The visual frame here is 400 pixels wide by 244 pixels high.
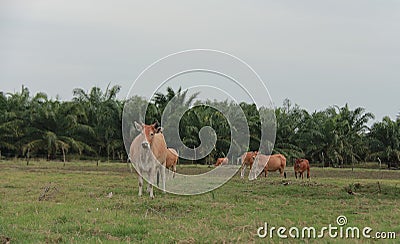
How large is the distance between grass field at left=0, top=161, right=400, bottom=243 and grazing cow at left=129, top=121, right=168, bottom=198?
0.61 meters

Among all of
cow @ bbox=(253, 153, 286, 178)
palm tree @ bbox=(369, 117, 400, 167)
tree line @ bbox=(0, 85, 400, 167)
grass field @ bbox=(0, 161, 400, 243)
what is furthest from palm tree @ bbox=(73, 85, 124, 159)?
grass field @ bbox=(0, 161, 400, 243)

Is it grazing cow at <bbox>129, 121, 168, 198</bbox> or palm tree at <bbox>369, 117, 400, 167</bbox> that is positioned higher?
palm tree at <bbox>369, 117, 400, 167</bbox>

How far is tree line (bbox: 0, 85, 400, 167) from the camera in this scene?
1449 inches

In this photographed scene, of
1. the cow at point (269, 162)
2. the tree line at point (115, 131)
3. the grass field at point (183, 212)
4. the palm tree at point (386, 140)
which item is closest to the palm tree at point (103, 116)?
the tree line at point (115, 131)

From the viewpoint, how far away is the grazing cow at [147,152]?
41.2ft

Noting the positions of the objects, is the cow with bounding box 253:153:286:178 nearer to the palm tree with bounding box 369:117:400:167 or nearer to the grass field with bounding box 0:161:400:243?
the grass field with bounding box 0:161:400:243

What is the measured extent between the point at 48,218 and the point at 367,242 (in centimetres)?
524

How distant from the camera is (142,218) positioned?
28.6 ft

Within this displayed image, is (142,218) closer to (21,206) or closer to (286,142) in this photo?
(21,206)

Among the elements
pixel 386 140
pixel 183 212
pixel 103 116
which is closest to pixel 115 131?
pixel 103 116

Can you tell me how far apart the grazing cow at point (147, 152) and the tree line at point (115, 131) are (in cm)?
1977

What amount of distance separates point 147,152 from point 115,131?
26.2 m

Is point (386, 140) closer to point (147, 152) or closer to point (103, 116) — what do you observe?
point (103, 116)

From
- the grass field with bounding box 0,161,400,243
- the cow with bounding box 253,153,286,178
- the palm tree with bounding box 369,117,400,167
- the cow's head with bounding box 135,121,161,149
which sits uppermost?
the palm tree with bounding box 369,117,400,167
